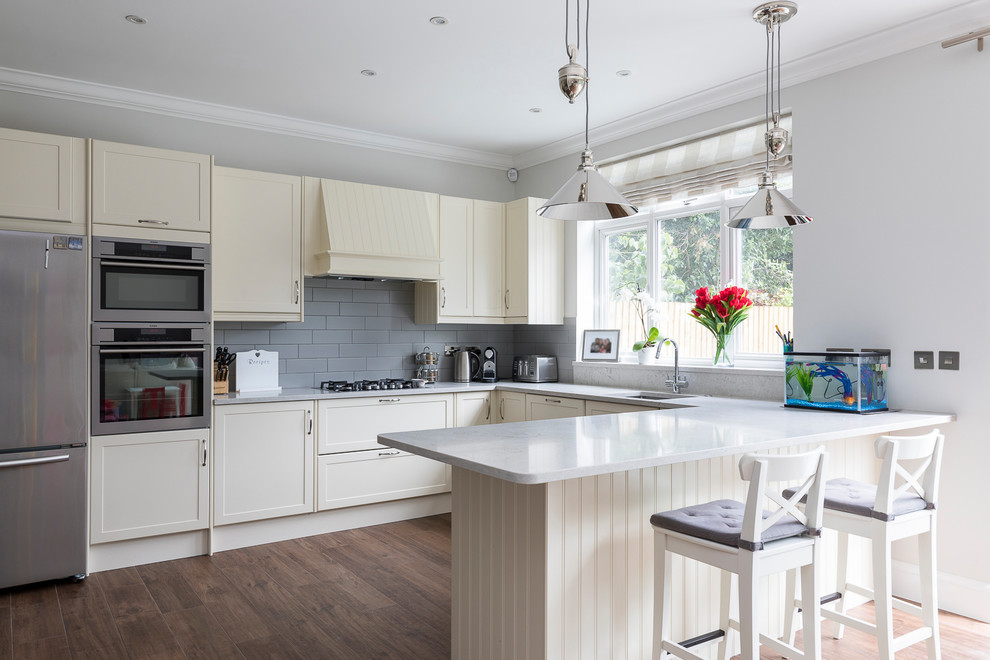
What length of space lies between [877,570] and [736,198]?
2.57 meters

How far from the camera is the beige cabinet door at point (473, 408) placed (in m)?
4.95

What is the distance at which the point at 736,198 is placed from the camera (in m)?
4.37

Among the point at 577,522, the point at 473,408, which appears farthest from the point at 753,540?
the point at 473,408

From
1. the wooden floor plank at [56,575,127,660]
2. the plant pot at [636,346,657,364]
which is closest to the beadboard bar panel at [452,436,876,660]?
the wooden floor plank at [56,575,127,660]

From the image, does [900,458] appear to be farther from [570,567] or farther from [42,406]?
[42,406]

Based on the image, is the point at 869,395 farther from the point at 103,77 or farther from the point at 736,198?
the point at 103,77

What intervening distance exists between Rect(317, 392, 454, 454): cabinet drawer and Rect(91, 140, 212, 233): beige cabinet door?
4.51 ft

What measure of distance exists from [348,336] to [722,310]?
2.62 m

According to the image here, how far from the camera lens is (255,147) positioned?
4.75m

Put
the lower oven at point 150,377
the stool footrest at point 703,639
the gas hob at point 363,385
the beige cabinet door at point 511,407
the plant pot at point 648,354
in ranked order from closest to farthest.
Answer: the stool footrest at point 703,639 < the lower oven at point 150,377 < the gas hob at point 363,385 < the plant pot at point 648,354 < the beige cabinet door at point 511,407

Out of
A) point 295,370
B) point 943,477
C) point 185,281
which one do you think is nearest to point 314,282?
point 295,370

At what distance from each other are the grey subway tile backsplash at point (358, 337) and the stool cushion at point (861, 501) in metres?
2.86

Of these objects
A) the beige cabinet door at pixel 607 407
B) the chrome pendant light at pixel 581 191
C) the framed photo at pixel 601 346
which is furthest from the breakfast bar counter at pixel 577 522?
the framed photo at pixel 601 346

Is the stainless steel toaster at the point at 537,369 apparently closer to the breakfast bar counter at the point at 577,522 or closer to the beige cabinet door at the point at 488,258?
the beige cabinet door at the point at 488,258
